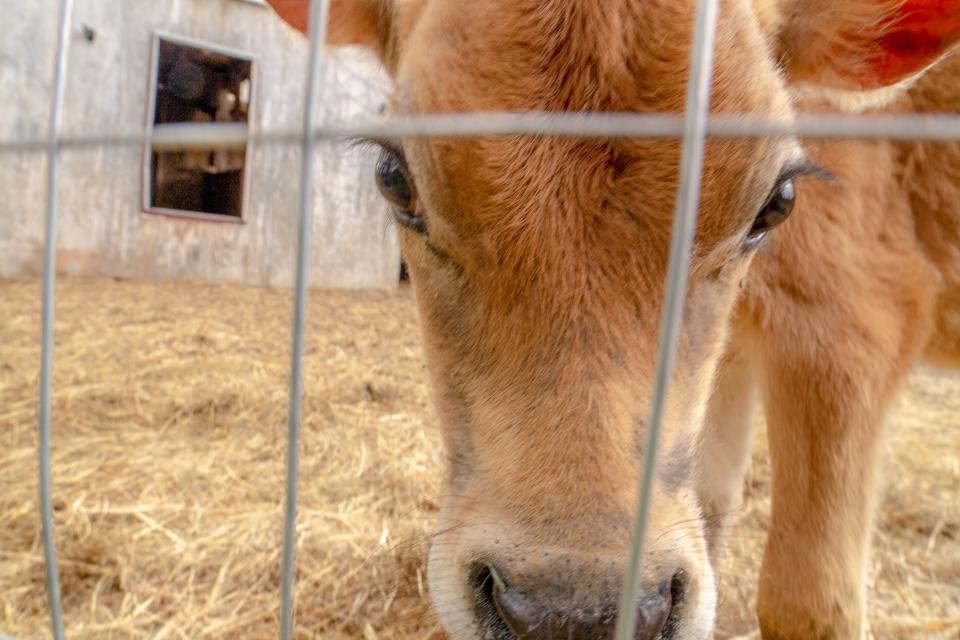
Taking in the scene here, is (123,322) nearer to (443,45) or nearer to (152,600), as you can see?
(152,600)

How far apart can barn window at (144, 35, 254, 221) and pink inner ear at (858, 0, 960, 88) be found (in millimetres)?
6560

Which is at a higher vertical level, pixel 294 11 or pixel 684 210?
pixel 294 11

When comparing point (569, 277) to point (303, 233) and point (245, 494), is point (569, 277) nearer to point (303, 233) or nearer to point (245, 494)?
point (303, 233)

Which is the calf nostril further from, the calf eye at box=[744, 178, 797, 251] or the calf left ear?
the calf left ear

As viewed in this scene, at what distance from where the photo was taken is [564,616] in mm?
815

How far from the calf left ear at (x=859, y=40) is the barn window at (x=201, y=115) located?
6.47 meters

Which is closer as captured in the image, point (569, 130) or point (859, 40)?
point (569, 130)

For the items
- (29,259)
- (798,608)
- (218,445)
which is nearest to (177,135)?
(798,608)

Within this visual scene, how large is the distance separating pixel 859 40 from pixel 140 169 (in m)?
6.72

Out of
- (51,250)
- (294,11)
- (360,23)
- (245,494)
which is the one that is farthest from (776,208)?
(245,494)

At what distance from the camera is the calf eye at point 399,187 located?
1.23 m

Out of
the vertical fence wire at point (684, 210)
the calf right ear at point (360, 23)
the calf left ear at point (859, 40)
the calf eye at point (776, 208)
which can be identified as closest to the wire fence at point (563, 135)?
the vertical fence wire at point (684, 210)

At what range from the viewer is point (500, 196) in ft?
3.17

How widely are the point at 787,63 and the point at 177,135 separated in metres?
1.15
